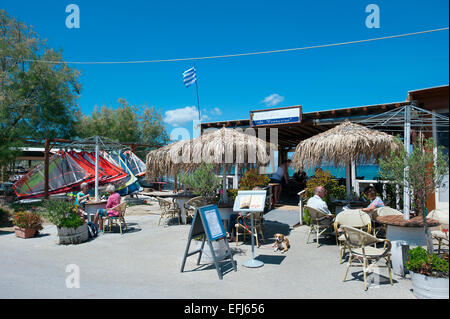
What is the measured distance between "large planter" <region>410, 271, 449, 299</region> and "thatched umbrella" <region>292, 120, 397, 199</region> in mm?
3456

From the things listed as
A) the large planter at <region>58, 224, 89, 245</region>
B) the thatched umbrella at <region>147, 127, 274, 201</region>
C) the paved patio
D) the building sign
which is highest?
the building sign

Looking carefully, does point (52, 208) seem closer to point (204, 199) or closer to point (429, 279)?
point (204, 199)

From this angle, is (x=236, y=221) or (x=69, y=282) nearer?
(x=69, y=282)

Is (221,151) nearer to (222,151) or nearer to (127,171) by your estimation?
(222,151)

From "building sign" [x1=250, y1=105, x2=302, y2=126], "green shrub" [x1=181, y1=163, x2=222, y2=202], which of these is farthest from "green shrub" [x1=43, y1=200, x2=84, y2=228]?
Answer: "building sign" [x1=250, y1=105, x2=302, y2=126]

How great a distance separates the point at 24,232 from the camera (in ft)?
23.0

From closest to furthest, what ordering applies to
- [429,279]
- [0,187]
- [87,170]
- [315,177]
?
[429,279]
[315,177]
[87,170]
[0,187]

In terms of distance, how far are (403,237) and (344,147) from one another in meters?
2.61

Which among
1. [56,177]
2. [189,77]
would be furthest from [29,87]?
[189,77]

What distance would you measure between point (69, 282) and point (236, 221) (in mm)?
3398

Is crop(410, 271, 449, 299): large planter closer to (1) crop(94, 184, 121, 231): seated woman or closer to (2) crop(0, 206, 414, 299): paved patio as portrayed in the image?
(2) crop(0, 206, 414, 299): paved patio

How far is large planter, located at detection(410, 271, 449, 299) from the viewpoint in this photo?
10.9 feet
